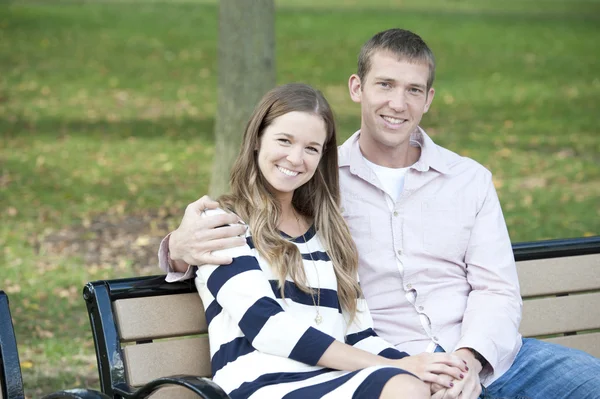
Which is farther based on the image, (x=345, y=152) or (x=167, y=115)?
(x=167, y=115)

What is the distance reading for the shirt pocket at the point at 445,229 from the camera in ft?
13.8

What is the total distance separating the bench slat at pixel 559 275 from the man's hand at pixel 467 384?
0.80 meters

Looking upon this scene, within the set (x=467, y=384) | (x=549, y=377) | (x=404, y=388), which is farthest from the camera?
(x=549, y=377)

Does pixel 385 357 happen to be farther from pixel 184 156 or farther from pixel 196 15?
pixel 196 15

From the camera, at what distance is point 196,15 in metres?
28.0

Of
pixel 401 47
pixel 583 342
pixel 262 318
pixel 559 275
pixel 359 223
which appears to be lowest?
pixel 583 342

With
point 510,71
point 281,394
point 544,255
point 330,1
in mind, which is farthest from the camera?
point 330,1

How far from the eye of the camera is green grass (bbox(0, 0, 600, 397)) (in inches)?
343

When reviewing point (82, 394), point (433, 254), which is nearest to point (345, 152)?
point (433, 254)

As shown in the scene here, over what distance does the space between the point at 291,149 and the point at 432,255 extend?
865mm

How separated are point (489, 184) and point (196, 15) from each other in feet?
80.6

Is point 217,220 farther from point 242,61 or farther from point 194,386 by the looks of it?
point 242,61

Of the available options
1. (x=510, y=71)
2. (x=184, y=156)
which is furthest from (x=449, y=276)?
(x=510, y=71)

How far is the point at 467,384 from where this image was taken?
3629mm
